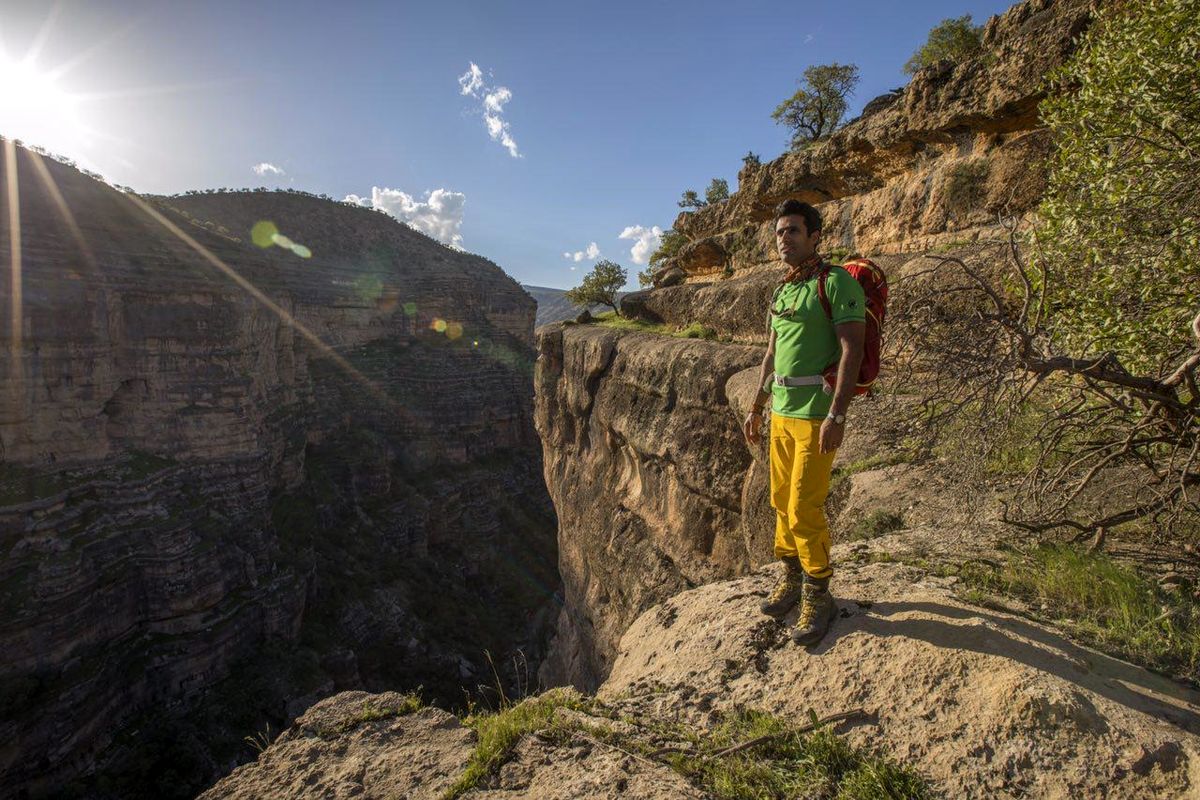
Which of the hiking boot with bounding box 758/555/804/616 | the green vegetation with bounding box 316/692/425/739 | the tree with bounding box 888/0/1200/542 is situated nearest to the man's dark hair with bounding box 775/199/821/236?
the tree with bounding box 888/0/1200/542

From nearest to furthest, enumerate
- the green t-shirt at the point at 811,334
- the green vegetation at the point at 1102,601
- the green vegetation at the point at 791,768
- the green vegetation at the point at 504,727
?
1. the green vegetation at the point at 791,768
2. the green vegetation at the point at 1102,601
3. the green vegetation at the point at 504,727
4. the green t-shirt at the point at 811,334

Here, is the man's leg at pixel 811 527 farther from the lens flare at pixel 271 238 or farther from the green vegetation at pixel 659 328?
the lens flare at pixel 271 238

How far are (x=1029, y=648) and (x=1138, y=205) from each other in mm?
3315

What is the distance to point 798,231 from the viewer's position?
3.16 m

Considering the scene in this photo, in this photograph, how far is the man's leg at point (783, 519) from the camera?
328cm

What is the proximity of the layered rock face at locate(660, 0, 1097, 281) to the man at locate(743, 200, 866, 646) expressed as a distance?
2993 mm

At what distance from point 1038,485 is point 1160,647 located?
1.29 m

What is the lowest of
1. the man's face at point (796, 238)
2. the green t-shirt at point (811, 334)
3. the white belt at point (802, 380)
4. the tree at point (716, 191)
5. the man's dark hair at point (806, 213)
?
the white belt at point (802, 380)

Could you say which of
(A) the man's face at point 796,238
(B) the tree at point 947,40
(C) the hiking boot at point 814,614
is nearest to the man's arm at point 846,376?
(A) the man's face at point 796,238

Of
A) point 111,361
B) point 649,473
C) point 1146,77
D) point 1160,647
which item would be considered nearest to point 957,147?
point 1146,77

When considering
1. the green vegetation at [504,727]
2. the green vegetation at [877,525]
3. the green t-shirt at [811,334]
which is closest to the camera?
the green vegetation at [504,727]

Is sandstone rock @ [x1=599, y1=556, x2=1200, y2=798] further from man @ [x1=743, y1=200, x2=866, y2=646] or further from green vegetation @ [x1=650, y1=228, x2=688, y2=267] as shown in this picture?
green vegetation @ [x1=650, y1=228, x2=688, y2=267]

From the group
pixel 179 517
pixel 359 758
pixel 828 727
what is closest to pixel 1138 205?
pixel 828 727

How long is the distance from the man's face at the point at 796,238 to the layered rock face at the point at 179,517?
2226 centimetres
